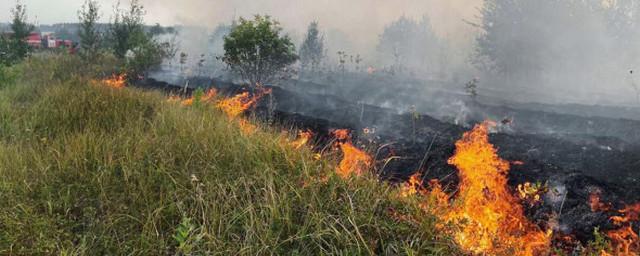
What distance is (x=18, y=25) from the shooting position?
1998cm

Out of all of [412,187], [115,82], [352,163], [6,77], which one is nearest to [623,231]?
[412,187]

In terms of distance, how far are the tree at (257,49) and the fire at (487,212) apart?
22.8 ft

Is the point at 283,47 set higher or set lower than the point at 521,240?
higher

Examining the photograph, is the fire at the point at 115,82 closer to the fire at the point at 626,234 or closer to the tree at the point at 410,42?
the fire at the point at 626,234

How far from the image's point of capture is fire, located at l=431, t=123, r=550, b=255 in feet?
12.5

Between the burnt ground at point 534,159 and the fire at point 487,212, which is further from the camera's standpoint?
the burnt ground at point 534,159

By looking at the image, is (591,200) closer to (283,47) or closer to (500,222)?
(500,222)

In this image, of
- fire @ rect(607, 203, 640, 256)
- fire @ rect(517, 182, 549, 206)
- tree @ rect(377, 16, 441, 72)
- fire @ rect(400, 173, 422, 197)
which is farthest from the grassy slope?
tree @ rect(377, 16, 441, 72)

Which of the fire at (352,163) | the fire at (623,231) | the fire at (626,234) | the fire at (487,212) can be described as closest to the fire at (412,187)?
the fire at (487,212)

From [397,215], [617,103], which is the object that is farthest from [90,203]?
[617,103]

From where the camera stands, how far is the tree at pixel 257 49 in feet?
38.4

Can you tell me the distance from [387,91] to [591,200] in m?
12.8

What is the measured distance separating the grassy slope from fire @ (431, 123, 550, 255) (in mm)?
434

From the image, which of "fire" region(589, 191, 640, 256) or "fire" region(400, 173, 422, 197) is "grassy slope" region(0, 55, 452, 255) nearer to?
"fire" region(400, 173, 422, 197)
